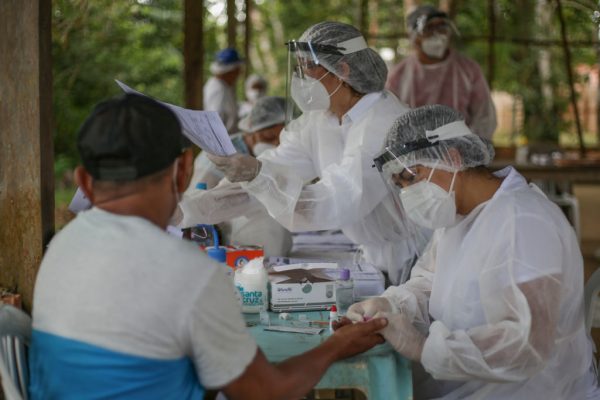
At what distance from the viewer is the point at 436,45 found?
20.2ft

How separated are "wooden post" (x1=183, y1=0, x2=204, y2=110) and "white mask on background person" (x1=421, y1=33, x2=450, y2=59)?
5.72 feet

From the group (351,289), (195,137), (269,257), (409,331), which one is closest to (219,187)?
(269,257)

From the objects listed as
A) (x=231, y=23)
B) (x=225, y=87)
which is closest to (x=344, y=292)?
(x=225, y=87)

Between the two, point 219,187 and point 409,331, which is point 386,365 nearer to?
point 409,331

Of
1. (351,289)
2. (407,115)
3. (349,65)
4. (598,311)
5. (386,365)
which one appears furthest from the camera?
(349,65)

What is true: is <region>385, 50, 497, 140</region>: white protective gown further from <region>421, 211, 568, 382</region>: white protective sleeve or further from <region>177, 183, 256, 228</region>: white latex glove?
<region>421, 211, 568, 382</region>: white protective sleeve

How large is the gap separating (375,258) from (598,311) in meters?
0.95

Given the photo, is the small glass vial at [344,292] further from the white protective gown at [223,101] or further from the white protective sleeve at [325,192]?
the white protective gown at [223,101]

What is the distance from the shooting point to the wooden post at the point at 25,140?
2504 mm

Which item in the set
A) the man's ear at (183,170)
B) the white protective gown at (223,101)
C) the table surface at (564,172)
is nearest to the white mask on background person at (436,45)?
the table surface at (564,172)

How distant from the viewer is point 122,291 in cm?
170

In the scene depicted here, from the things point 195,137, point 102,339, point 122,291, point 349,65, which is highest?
point 349,65

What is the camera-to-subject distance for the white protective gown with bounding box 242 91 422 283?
3.07m

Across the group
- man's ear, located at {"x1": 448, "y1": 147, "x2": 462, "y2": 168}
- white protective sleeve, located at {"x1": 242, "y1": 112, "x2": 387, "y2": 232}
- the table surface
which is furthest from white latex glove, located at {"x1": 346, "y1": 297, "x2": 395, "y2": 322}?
the table surface
